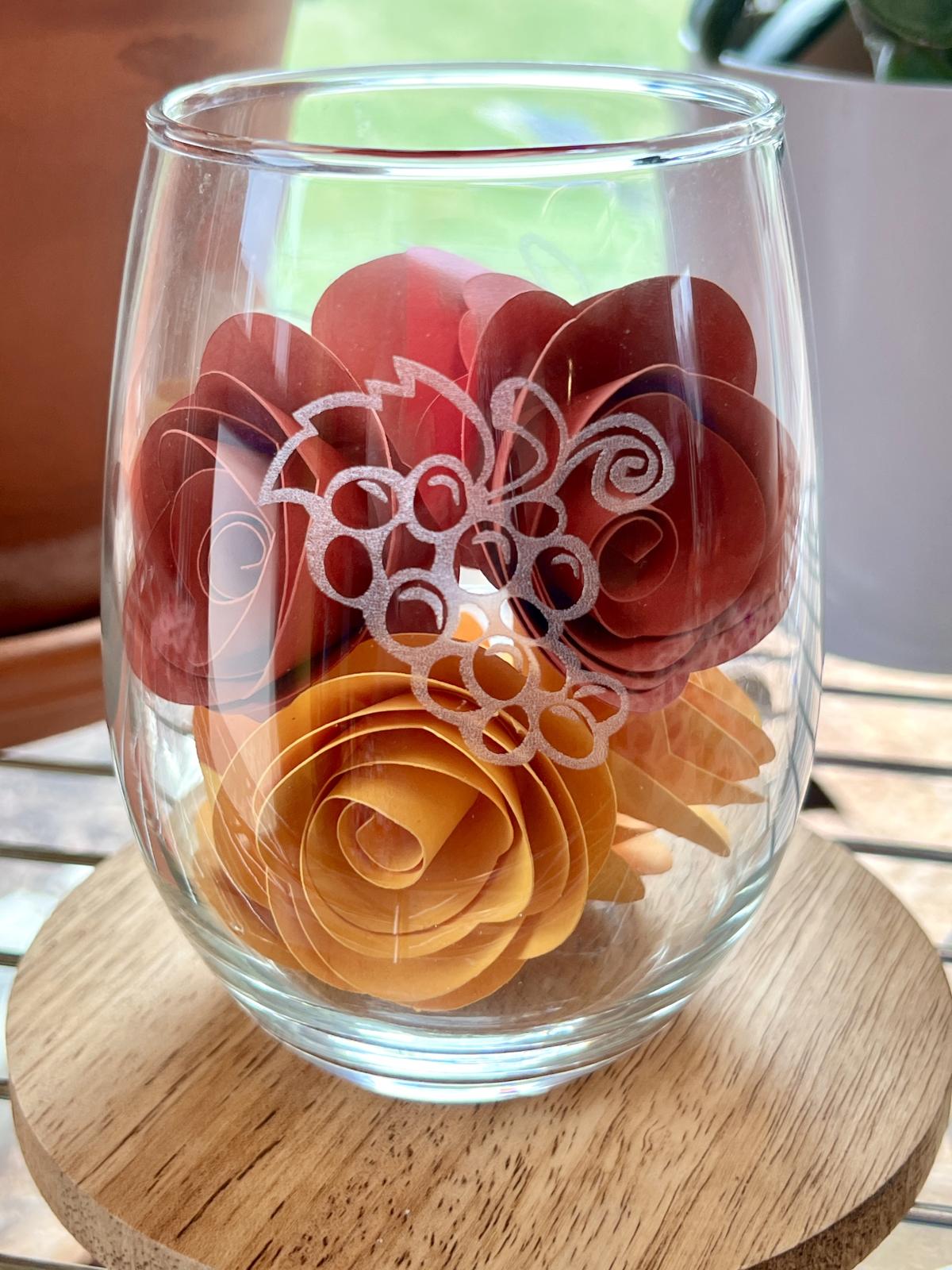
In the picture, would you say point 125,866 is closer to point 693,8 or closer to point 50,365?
point 50,365

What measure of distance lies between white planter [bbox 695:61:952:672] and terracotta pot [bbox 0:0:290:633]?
0.18m

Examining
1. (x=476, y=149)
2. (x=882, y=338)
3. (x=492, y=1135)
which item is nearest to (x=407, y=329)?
(x=476, y=149)

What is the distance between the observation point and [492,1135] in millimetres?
255

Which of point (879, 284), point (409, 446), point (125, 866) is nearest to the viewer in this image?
point (409, 446)

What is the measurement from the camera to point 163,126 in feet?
0.71

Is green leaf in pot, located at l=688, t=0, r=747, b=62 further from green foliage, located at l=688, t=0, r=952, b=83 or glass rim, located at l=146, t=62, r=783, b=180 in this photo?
glass rim, located at l=146, t=62, r=783, b=180

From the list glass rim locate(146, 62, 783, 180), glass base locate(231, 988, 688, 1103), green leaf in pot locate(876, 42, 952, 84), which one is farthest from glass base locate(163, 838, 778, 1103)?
green leaf in pot locate(876, 42, 952, 84)

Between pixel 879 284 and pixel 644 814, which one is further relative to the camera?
pixel 879 284

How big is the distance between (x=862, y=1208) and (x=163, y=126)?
0.73ft

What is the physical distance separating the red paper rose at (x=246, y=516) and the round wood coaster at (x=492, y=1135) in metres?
0.09

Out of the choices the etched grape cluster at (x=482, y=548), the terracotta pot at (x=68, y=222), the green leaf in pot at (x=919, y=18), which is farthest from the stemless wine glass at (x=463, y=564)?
the green leaf in pot at (x=919, y=18)

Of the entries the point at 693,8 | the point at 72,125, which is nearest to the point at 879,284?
the point at 693,8

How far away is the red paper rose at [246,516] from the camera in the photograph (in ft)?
0.67

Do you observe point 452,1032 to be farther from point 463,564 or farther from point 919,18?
point 919,18
